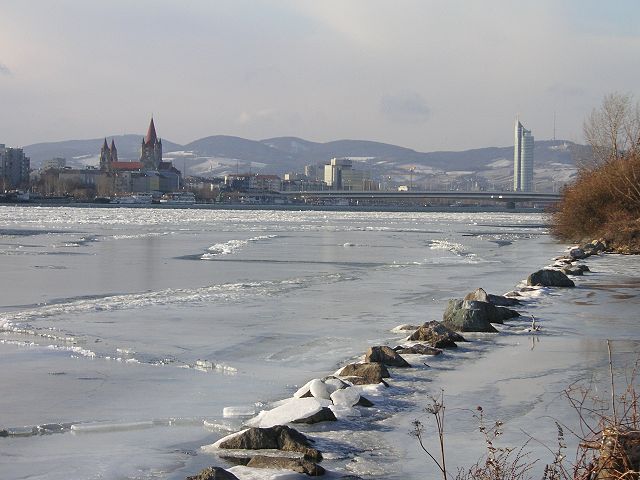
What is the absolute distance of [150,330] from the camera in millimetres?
13609

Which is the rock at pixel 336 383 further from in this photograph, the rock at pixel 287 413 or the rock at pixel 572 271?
the rock at pixel 572 271

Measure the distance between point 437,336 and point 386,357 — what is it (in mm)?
1740

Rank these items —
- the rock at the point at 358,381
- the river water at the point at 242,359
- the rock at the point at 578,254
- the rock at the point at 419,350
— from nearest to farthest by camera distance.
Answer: the river water at the point at 242,359 < the rock at the point at 358,381 < the rock at the point at 419,350 < the rock at the point at 578,254

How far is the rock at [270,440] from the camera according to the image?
7.05m

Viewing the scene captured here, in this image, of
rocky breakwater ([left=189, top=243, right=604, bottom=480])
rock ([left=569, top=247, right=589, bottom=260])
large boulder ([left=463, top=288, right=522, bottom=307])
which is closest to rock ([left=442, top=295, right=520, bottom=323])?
rocky breakwater ([left=189, top=243, right=604, bottom=480])

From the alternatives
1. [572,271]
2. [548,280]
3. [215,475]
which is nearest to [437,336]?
[215,475]

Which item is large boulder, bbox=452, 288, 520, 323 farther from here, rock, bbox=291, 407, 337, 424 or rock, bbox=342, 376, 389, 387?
rock, bbox=291, 407, 337, 424

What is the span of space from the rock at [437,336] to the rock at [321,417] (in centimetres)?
403

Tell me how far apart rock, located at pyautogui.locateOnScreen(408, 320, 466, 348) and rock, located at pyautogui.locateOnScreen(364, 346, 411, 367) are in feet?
4.69

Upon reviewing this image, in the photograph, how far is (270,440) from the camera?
7.12m

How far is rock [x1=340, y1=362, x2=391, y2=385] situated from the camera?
9500mm

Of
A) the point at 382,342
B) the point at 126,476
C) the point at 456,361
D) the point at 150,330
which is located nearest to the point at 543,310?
the point at 382,342

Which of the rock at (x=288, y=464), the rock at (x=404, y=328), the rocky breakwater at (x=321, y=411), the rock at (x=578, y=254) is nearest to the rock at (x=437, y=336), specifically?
the rocky breakwater at (x=321, y=411)

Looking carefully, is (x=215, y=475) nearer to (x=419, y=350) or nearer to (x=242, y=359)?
(x=242, y=359)
